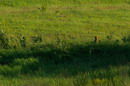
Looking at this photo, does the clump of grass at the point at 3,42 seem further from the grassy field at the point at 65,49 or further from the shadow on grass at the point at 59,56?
the shadow on grass at the point at 59,56

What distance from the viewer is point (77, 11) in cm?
2398

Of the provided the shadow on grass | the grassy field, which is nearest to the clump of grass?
the grassy field

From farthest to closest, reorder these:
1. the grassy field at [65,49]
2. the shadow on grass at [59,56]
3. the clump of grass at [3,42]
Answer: the clump of grass at [3,42] < the shadow on grass at [59,56] < the grassy field at [65,49]

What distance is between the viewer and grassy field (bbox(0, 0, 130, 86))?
575 centimetres

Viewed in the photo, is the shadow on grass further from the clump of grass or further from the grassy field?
the clump of grass

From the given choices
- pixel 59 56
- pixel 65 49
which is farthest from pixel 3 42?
pixel 59 56

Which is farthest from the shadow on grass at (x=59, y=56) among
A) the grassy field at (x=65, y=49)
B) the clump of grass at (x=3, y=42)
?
the clump of grass at (x=3, y=42)

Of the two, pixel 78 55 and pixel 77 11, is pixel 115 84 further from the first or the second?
pixel 77 11

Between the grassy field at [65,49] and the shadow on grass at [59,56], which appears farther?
the shadow on grass at [59,56]

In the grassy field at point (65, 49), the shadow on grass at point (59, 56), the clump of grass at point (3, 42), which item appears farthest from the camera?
the clump of grass at point (3, 42)

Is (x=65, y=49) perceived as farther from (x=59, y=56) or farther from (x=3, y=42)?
(x=3, y=42)

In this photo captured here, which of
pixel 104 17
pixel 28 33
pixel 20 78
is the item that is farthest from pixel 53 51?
pixel 104 17

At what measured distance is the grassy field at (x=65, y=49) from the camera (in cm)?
575

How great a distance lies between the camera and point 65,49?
9102 mm
